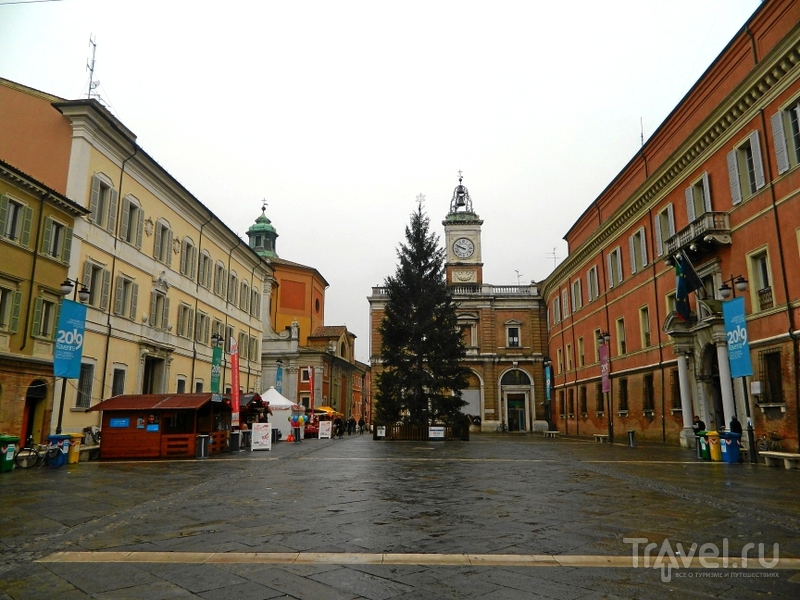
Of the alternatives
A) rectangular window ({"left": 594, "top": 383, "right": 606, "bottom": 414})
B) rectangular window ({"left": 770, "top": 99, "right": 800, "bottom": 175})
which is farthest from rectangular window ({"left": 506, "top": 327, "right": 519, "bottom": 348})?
rectangular window ({"left": 770, "top": 99, "right": 800, "bottom": 175})

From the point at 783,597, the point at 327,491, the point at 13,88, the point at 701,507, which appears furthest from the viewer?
the point at 13,88

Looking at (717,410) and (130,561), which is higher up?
(717,410)

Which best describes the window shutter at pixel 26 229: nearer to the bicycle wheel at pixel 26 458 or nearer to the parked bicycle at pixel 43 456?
the parked bicycle at pixel 43 456

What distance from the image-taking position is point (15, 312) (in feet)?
58.0

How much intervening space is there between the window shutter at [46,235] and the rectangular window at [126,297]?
13.8 ft

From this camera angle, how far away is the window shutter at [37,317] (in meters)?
18.4

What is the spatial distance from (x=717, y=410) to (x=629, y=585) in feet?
66.7

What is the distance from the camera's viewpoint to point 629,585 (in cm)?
475

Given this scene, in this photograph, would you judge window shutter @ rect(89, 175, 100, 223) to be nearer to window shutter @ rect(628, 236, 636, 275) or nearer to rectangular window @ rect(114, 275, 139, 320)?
rectangular window @ rect(114, 275, 139, 320)

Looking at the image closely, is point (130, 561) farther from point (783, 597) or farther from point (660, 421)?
point (660, 421)

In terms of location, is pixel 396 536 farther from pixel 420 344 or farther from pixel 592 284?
pixel 592 284

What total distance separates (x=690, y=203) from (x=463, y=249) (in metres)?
33.6

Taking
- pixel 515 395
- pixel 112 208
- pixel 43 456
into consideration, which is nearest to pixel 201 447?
pixel 43 456

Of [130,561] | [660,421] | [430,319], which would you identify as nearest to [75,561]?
[130,561]
